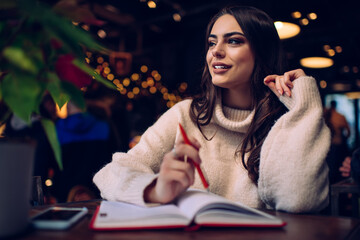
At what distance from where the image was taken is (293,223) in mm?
819

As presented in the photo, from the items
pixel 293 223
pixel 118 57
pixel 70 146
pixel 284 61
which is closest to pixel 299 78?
pixel 284 61

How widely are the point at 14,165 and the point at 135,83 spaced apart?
27.8 feet

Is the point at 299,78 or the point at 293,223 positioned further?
the point at 299,78

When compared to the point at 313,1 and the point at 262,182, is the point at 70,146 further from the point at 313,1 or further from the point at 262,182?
the point at 313,1

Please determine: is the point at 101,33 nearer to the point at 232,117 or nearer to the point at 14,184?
the point at 232,117

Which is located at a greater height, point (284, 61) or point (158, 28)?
point (158, 28)

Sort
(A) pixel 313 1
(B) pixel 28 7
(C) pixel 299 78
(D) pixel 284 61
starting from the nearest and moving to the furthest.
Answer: (B) pixel 28 7, (C) pixel 299 78, (D) pixel 284 61, (A) pixel 313 1

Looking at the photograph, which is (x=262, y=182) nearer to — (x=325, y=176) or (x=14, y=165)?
(x=325, y=176)

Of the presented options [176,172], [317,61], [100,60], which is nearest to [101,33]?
[100,60]

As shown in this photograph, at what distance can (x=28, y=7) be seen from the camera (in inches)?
20.0

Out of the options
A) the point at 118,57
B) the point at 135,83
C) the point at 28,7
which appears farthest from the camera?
the point at 135,83

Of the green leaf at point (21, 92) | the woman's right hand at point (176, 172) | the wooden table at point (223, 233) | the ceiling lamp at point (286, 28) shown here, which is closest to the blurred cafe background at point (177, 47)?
the ceiling lamp at point (286, 28)

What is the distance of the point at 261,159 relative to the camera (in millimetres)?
1155

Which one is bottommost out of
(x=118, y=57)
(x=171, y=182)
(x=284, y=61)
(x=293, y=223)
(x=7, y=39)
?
(x=293, y=223)
